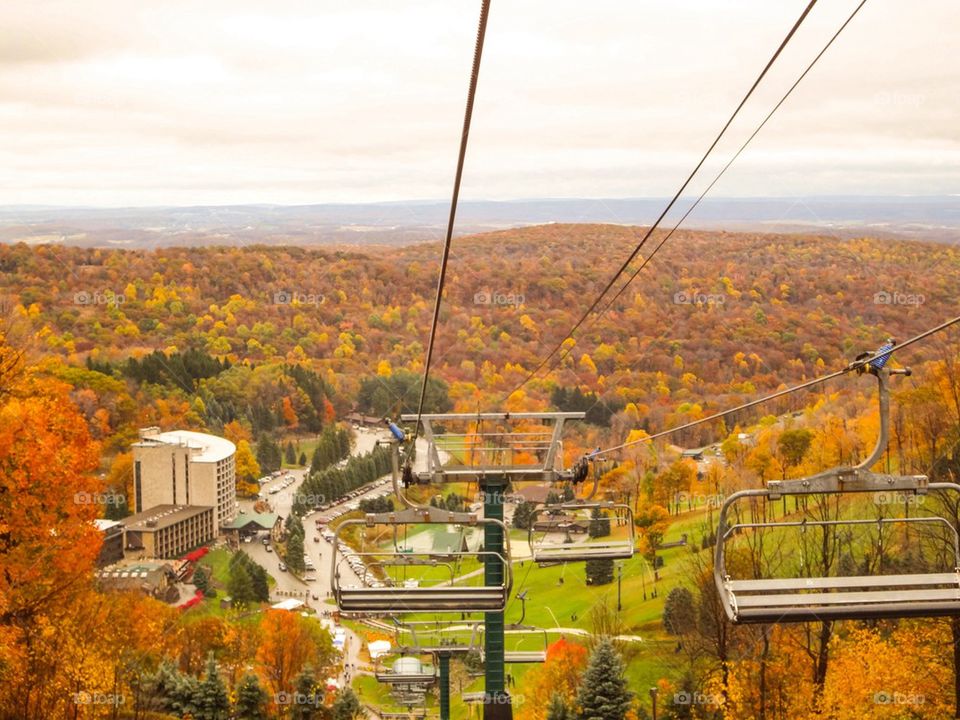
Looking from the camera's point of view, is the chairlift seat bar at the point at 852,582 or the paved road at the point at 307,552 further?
the paved road at the point at 307,552

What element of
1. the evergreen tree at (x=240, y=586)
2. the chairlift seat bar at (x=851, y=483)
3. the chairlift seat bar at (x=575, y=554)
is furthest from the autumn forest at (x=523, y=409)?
the chairlift seat bar at (x=851, y=483)

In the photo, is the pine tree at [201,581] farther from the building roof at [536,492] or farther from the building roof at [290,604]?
the building roof at [536,492]

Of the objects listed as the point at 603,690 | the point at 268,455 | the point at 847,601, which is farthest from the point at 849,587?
the point at 268,455

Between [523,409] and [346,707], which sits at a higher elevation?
[523,409]

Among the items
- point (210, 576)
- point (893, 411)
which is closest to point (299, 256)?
point (210, 576)

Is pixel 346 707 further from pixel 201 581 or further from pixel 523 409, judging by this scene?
pixel 523 409

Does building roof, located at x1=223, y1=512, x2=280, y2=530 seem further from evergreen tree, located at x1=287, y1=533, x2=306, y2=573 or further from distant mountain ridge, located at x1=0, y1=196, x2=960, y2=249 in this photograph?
distant mountain ridge, located at x1=0, y1=196, x2=960, y2=249
